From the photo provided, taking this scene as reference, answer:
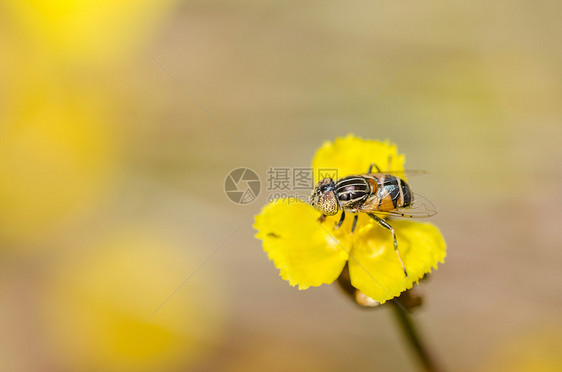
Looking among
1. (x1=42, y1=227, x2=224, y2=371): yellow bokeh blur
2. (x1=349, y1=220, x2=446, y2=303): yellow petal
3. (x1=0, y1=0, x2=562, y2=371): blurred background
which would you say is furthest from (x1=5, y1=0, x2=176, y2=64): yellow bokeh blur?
(x1=349, y1=220, x2=446, y2=303): yellow petal

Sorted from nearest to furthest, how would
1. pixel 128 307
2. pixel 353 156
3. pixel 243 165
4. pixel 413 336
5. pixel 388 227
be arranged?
pixel 388 227
pixel 413 336
pixel 353 156
pixel 128 307
pixel 243 165

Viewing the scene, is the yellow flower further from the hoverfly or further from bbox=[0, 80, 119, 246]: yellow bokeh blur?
bbox=[0, 80, 119, 246]: yellow bokeh blur

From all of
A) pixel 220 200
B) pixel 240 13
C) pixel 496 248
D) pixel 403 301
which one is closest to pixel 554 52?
pixel 496 248

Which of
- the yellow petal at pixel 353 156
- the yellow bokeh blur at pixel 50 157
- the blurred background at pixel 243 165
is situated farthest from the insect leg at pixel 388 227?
the yellow bokeh blur at pixel 50 157

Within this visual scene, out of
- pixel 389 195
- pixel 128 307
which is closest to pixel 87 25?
pixel 128 307

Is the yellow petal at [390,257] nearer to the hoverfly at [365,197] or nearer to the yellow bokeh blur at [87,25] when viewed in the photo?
the hoverfly at [365,197]

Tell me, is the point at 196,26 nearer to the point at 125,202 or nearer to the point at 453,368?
the point at 125,202

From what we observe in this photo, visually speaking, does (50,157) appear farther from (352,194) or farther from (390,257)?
(390,257)
